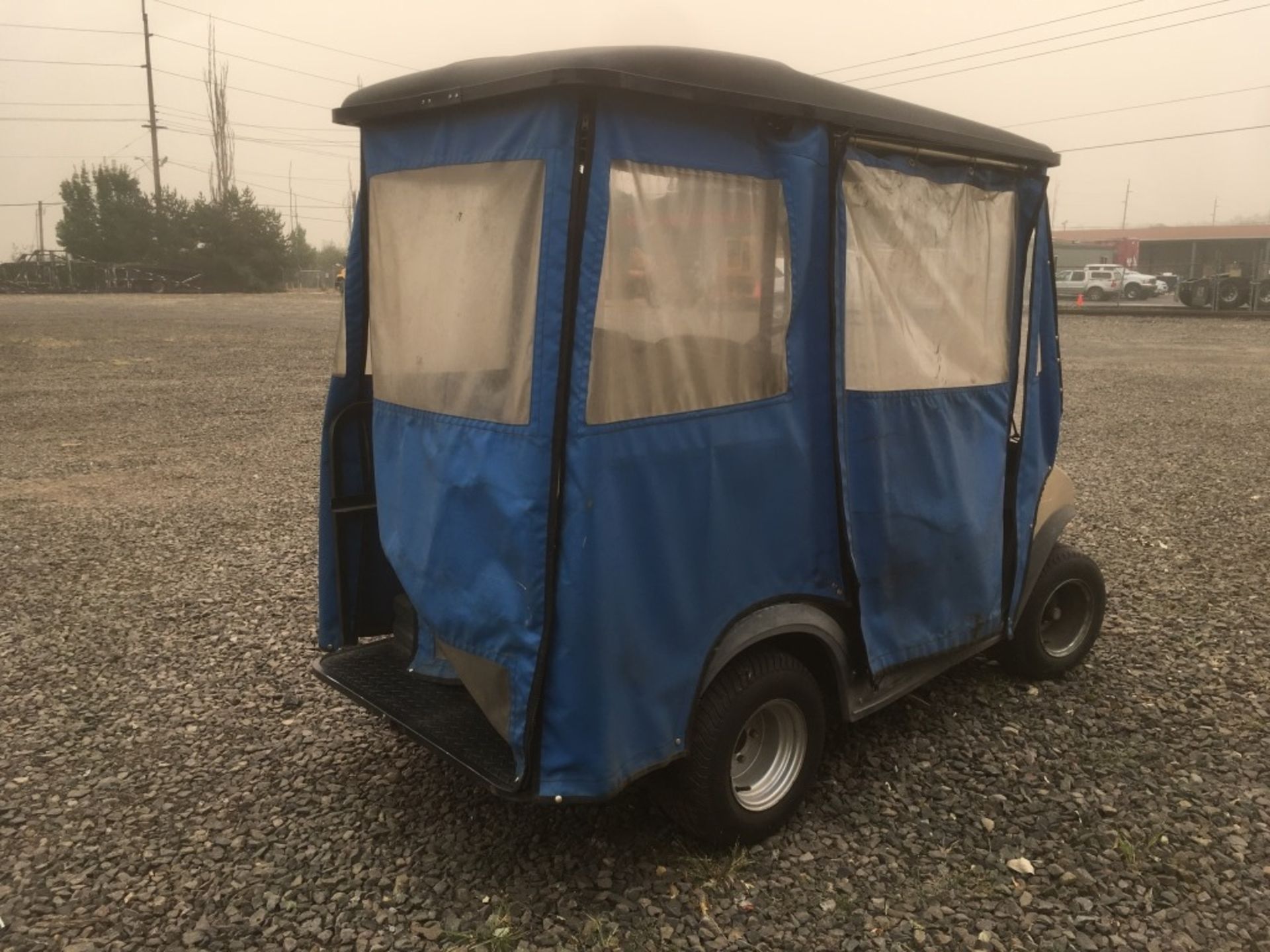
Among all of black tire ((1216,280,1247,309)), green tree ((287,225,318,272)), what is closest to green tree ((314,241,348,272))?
green tree ((287,225,318,272))

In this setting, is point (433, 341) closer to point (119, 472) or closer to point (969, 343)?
point (969, 343)

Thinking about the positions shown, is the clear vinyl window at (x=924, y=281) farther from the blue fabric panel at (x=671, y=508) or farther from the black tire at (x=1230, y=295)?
the black tire at (x=1230, y=295)

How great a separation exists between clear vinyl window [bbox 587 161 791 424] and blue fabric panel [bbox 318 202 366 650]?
4.17 feet

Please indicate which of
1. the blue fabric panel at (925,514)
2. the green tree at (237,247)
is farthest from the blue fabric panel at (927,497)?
the green tree at (237,247)

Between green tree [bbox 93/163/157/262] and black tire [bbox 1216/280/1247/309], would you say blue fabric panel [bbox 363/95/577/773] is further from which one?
green tree [bbox 93/163/157/262]

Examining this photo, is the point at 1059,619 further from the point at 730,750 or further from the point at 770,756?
the point at 730,750

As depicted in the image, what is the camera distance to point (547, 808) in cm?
354

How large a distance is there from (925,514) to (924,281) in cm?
86

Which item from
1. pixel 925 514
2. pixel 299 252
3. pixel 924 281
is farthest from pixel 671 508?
pixel 299 252

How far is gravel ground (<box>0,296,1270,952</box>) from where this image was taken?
2990mm

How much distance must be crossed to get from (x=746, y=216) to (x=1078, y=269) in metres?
46.7

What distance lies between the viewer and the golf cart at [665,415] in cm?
274

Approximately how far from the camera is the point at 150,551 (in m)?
6.62

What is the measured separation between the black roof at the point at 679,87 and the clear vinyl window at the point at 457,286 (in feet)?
0.72
